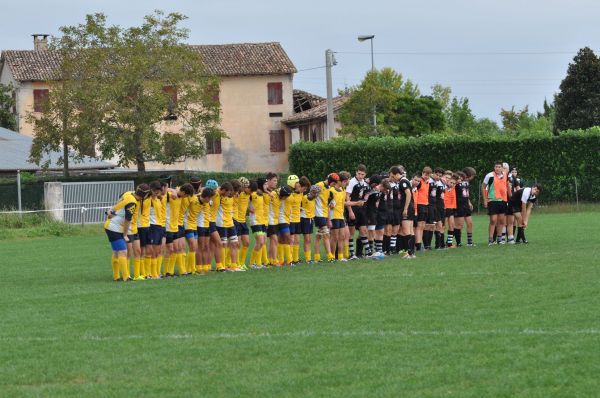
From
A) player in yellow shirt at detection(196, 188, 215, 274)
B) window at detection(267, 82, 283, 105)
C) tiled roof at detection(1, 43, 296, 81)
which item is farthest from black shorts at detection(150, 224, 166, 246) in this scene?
window at detection(267, 82, 283, 105)

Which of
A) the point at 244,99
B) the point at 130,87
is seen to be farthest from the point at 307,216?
the point at 244,99

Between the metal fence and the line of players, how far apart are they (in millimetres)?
21270

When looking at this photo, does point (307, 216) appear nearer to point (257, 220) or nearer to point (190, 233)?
point (257, 220)

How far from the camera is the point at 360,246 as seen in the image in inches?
926

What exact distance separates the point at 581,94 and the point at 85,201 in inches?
1234

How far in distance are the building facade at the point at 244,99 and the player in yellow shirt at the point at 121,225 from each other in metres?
56.1

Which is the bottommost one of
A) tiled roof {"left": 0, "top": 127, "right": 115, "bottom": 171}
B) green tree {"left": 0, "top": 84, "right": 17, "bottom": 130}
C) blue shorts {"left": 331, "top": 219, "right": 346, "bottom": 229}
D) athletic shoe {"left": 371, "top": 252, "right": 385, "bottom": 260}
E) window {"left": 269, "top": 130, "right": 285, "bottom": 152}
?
athletic shoe {"left": 371, "top": 252, "right": 385, "bottom": 260}

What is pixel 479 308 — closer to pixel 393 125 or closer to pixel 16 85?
pixel 393 125

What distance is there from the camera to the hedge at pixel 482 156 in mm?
46562

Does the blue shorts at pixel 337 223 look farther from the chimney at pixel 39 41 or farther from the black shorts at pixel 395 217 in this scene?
the chimney at pixel 39 41

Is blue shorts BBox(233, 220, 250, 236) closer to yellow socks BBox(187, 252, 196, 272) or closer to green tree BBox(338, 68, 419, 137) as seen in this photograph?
yellow socks BBox(187, 252, 196, 272)

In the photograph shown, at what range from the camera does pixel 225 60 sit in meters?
77.9

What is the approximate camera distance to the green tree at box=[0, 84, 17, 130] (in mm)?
73250

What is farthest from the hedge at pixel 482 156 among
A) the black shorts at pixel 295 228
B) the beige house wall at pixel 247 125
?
the beige house wall at pixel 247 125
